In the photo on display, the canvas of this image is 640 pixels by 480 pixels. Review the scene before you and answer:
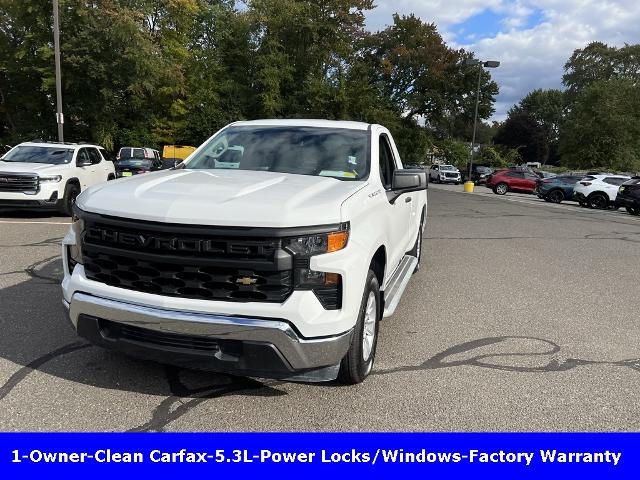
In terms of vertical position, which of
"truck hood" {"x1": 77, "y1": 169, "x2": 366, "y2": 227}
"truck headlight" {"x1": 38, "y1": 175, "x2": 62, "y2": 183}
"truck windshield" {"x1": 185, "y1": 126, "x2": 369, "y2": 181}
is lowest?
"truck headlight" {"x1": 38, "y1": 175, "x2": 62, "y2": 183}

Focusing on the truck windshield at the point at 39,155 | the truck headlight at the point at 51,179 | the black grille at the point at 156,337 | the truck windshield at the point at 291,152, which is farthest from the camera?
the truck windshield at the point at 39,155

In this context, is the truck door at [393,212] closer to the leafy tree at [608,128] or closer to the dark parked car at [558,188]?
the dark parked car at [558,188]

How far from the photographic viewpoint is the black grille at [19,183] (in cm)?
1040

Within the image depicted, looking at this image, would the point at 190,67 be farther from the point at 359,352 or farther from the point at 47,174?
the point at 359,352

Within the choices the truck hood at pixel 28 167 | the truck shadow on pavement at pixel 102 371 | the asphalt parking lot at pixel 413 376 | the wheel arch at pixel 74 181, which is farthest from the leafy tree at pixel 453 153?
the truck shadow on pavement at pixel 102 371

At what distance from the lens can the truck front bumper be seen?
2916 millimetres

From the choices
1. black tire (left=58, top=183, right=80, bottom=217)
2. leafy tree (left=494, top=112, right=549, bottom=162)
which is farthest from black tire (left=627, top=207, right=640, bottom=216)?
leafy tree (left=494, top=112, right=549, bottom=162)

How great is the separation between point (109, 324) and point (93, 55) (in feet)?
105

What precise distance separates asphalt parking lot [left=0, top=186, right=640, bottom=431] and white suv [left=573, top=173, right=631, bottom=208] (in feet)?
62.9

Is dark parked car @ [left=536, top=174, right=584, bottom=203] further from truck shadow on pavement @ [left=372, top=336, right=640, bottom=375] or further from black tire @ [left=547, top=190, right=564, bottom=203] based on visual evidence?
truck shadow on pavement @ [left=372, top=336, right=640, bottom=375]

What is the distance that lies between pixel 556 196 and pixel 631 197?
6432 millimetres

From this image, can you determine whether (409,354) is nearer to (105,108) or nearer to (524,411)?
(524,411)

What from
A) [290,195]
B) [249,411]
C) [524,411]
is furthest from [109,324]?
[524,411]

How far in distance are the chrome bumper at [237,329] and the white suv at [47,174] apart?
28.4 feet
